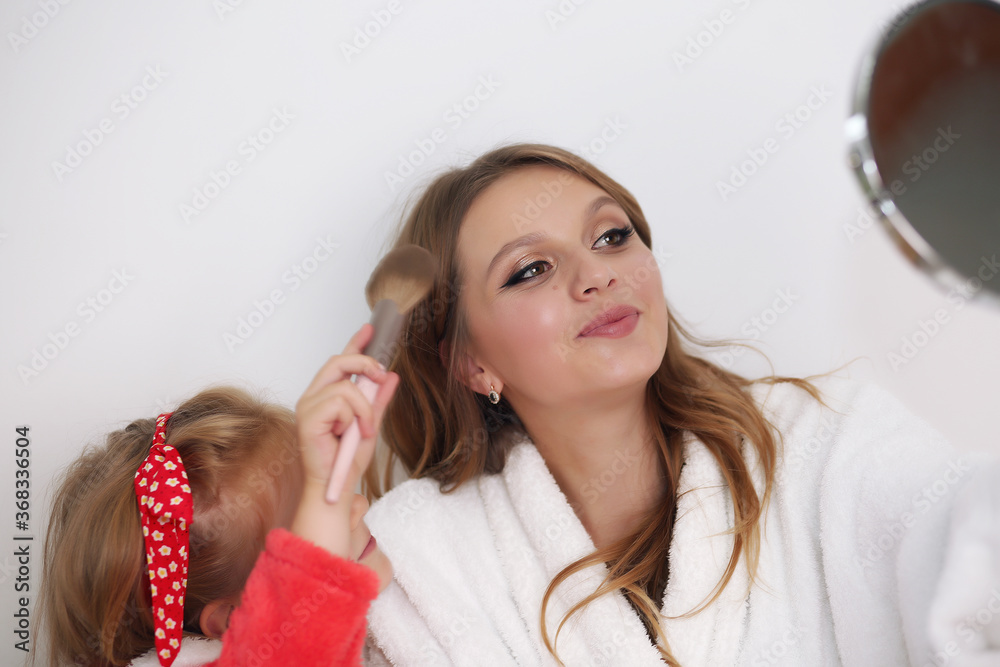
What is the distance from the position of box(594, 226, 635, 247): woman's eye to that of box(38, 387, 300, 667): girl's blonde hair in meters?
0.58

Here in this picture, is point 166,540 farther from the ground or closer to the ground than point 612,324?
closer to the ground

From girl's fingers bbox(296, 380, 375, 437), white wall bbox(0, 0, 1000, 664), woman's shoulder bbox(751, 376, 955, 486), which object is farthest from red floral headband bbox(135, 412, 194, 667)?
woman's shoulder bbox(751, 376, 955, 486)

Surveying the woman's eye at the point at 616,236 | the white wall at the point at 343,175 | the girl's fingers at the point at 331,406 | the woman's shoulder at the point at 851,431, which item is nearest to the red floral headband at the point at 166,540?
the girl's fingers at the point at 331,406

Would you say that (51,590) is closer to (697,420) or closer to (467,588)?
(467,588)

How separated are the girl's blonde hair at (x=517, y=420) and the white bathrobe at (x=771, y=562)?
0.10 ft

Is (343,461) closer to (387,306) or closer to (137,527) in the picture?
(387,306)

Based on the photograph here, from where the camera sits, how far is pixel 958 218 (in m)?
0.58

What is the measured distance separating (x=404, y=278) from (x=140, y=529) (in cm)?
49

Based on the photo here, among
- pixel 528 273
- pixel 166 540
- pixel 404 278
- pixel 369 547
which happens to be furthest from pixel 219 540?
pixel 528 273

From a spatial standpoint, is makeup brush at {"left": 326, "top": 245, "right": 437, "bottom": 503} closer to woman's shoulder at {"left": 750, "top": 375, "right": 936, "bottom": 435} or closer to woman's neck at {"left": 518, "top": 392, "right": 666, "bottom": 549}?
woman's neck at {"left": 518, "top": 392, "right": 666, "bottom": 549}

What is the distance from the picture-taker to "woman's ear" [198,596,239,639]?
41.2 inches

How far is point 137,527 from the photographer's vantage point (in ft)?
3.22

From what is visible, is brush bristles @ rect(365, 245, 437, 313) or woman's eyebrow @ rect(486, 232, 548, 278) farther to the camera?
woman's eyebrow @ rect(486, 232, 548, 278)

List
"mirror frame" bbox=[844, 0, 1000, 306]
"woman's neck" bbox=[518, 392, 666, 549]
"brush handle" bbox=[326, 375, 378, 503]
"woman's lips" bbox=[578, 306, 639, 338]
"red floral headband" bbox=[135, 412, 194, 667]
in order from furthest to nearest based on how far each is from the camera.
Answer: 1. "woman's neck" bbox=[518, 392, 666, 549]
2. "woman's lips" bbox=[578, 306, 639, 338]
3. "red floral headband" bbox=[135, 412, 194, 667]
4. "brush handle" bbox=[326, 375, 378, 503]
5. "mirror frame" bbox=[844, 0, 1000, 306]
